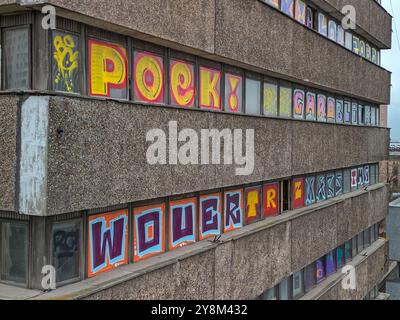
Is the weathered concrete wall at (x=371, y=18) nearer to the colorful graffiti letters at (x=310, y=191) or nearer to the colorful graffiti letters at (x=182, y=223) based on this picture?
the colorful graffiti letters at (x=310, y=191)

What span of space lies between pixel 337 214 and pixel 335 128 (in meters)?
2.16

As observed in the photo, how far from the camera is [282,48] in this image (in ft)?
32.3

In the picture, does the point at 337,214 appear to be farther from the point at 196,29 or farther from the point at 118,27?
the point at 118,27

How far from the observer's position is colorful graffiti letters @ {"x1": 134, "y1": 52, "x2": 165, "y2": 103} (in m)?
6.43

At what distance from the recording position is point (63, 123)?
16.3 feet

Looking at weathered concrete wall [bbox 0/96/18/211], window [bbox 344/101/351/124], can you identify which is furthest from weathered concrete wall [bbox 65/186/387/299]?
window [bbox 344/101/351/124]

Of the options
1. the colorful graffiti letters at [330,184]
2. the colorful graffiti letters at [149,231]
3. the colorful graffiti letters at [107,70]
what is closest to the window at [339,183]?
the colorful graffiti letters at [330,184]

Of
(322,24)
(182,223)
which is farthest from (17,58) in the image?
(322,24)

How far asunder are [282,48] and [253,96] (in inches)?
45.9

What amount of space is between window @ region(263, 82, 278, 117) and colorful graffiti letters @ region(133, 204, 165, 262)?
3867mm

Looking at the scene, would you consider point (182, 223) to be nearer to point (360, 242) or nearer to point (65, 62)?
point (65, 62)

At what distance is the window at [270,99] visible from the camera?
9945 mm

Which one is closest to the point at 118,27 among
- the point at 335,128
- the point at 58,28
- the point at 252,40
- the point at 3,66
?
the point at 58,28

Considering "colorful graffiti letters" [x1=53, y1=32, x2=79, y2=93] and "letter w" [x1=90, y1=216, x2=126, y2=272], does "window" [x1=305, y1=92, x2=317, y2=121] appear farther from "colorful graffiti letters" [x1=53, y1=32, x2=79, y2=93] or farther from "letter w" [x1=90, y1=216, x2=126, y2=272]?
"colorful graffiti letters" [x1=53, y1=32, x2=79, y2=93]
